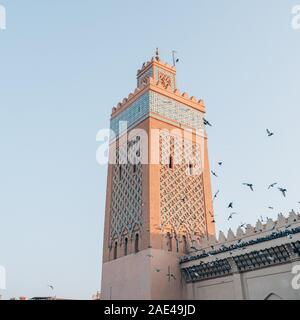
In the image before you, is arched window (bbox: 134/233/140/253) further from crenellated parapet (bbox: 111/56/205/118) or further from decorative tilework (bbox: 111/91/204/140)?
crenellated parapet (bbox: 111/56/205/118)

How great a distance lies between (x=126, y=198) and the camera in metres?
15.0

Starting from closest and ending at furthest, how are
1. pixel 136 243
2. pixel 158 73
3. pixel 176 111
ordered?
1. pixel 136 243
2. pixel 176 111
3. pixel 158 73

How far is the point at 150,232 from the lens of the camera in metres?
13.1

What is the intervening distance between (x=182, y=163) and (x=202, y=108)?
11.1 feet

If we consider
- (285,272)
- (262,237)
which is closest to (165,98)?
(262,237)

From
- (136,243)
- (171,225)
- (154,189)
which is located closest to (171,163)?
(154,189)

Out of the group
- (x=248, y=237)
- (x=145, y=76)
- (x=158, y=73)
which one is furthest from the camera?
(x=145, y=76)

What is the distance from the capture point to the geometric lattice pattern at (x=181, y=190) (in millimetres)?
14055

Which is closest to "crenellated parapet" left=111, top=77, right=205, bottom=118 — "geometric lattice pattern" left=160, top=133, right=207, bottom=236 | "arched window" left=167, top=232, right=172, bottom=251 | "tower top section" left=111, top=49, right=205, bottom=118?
"tower top section" left=111, top=49, right=205, bottom=118

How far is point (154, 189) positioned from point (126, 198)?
62.6 inches

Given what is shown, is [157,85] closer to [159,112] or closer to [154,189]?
[159,112]

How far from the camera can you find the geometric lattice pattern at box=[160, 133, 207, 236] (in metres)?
14.1

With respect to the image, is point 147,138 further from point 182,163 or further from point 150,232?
point 150,232

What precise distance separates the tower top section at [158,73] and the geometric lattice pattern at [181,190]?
3.02 m
